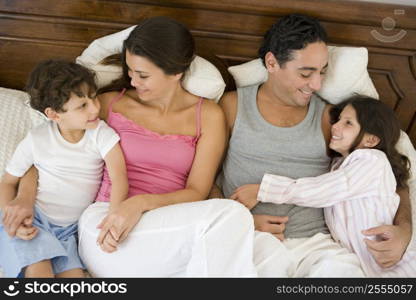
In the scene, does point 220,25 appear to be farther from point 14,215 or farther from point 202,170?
point 14,215

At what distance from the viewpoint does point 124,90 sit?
168cm

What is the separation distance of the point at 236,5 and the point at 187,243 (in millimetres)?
908

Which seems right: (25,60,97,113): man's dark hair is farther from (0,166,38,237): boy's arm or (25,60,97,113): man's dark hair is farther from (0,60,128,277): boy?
(0,166,38,237): boy's arm

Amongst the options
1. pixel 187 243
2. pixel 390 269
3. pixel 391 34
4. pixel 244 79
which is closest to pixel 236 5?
pixel 244 79

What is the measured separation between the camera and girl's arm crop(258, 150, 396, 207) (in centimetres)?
153

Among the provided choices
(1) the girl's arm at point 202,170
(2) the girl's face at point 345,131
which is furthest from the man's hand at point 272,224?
(2) the girl's face at point 345,131

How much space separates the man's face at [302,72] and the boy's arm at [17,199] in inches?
34.9

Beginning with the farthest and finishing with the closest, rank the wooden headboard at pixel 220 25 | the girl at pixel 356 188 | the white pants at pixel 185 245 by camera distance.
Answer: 1. the wooden headboard at pixel 220 25
2. the girl at pixel 356 188
3. the white pants at pixel 185 245

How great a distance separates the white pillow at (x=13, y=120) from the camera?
161 cm

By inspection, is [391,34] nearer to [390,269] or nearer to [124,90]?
[390,269]

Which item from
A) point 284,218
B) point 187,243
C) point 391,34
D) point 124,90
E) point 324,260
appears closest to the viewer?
point 187,243

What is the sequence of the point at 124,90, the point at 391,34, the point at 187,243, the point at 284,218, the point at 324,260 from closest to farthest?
the point at 187,243
the point at 324,260
the point at 284,218
the point at 124,90
the point at 391,34

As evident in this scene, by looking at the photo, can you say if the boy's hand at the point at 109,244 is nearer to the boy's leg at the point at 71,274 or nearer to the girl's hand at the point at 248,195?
the boy's leg at the point at 71,274

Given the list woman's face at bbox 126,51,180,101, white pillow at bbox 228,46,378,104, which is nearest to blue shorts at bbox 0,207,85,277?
woman's face at bbox 126,51,180,101
